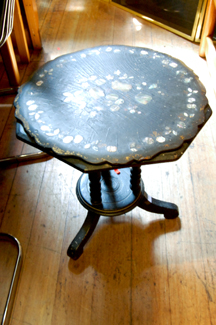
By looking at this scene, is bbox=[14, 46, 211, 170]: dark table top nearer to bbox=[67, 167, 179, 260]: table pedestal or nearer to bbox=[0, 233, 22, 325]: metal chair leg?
bbox=[67, 167, 179, 260]: table pedestal

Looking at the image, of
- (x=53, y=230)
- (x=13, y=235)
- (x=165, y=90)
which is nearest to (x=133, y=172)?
(x=165, y=90)

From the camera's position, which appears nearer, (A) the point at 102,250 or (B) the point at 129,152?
(B) the point at 129,152

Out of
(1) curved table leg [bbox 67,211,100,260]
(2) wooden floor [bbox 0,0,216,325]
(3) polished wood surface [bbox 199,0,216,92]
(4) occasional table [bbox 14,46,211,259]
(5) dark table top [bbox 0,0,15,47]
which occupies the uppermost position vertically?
(5) dark table top [bbox 0,0,15,47]

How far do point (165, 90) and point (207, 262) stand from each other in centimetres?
68

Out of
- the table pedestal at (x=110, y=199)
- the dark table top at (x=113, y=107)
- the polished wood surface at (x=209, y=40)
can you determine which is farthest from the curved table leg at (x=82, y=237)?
the polished wood surface at (x=209, y=40)

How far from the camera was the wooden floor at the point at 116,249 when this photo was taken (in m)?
1.06

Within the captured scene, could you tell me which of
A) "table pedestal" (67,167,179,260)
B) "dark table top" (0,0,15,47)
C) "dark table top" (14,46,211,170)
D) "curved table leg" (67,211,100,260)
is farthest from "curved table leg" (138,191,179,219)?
"dark table top" (0,0,15,47)

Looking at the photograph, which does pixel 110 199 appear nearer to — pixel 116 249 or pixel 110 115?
pixel 116 249

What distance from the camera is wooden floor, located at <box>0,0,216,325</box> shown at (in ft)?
3.48

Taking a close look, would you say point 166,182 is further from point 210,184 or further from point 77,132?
point 77,132

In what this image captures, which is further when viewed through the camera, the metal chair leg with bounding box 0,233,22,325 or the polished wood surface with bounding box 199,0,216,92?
the polished wood surface with bounding box 199,0,216,92

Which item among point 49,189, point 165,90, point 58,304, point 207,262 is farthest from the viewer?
point 49,189

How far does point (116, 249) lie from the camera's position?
1213 mm

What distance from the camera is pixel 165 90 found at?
968 millimetres
